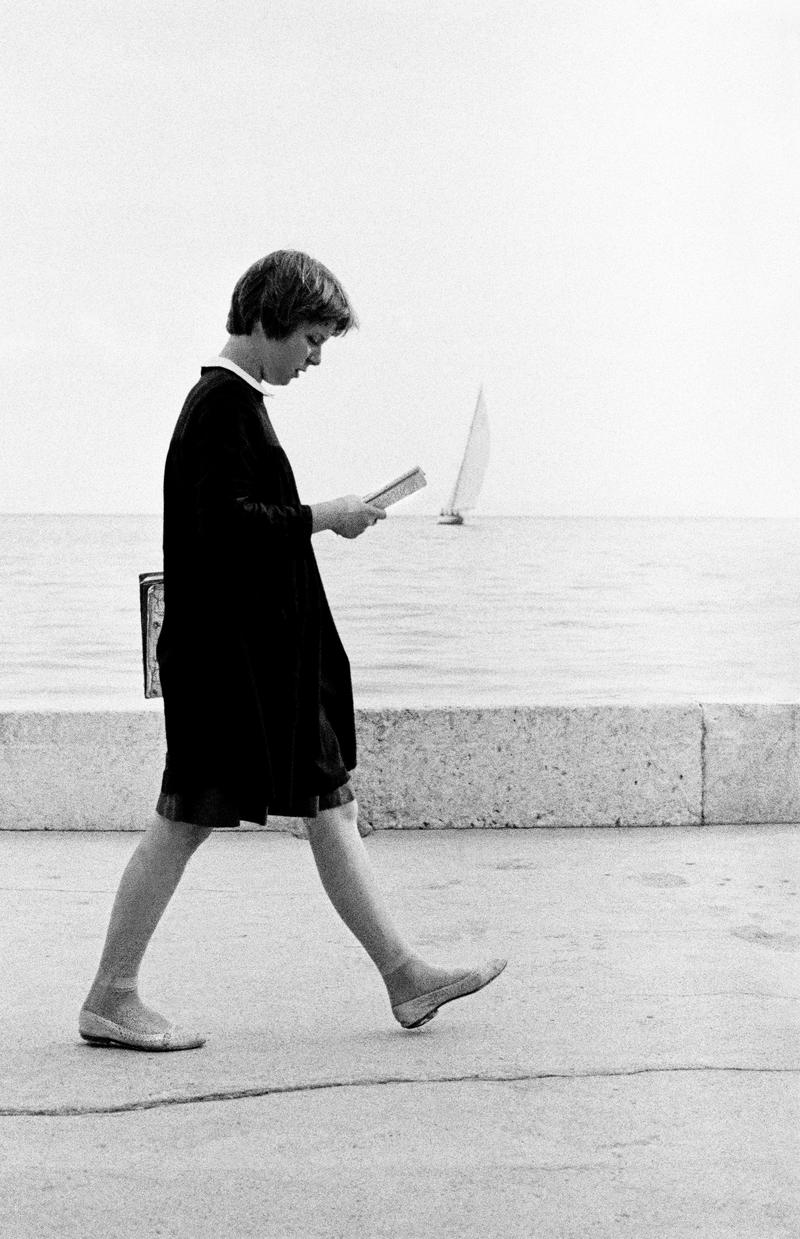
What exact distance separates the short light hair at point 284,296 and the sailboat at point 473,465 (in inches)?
1982

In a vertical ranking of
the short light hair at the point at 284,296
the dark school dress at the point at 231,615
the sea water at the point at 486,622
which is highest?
the short light hair at the point at 284,296

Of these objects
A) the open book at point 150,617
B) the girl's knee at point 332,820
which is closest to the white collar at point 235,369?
the girl's knee at point 332,820

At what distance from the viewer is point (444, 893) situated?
4.66m

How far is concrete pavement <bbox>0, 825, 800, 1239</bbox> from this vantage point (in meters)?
2.50

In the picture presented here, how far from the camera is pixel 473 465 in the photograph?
180 feet

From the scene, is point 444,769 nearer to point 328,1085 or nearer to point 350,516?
point 350,516

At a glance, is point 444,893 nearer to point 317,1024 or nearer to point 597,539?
point 317,1024

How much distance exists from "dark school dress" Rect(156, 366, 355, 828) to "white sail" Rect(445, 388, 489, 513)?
166 feet

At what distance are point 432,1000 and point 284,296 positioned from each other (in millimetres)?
1493

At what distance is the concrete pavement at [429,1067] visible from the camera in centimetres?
250

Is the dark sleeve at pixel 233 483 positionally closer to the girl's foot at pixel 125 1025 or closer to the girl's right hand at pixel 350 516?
the girl's right hand at pixel 350 516

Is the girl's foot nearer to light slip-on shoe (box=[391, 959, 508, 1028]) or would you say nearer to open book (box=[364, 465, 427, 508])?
light slip-on shoe (box=[391, 959, 508, 1028])

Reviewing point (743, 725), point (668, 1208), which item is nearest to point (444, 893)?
point (743, 725)

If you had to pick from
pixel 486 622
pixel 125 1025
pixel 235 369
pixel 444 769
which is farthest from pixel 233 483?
pixel 486 622
